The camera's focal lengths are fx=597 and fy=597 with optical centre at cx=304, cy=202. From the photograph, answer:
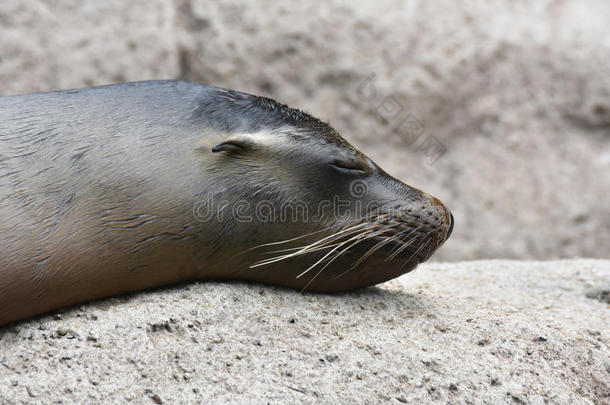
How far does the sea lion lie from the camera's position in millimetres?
2570

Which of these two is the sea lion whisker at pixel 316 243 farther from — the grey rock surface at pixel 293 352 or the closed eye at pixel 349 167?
the closed eye at pixel 349 167

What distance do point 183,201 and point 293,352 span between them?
860 mm

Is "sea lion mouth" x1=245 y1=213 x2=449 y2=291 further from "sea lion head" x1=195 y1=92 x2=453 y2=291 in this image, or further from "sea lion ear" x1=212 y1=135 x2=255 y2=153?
"sea lion ear" x1=212 y1=135 x2=255 y2=153

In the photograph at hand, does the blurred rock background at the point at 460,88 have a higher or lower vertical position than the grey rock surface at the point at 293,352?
higher

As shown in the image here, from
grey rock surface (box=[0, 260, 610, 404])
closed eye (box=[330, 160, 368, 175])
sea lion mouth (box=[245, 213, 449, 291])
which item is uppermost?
closed eye (box=[330, 160, 368, 175])

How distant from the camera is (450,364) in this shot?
8.09ft

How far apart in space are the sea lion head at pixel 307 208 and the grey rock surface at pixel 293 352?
16 centimetres

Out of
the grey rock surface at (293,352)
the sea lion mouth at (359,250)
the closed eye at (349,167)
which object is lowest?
the grey rock surface at (293,352)

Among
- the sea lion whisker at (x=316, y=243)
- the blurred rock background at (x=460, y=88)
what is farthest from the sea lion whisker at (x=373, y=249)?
the blurred rock background at (x=460, y=88)

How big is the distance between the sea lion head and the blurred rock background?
3.08m

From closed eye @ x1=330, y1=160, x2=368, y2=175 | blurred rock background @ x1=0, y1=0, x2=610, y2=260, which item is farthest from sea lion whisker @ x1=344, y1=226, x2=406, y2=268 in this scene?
blurred rock background @ x1=0, y1=0, x2=610, y2=260

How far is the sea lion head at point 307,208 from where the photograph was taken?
2859 mm

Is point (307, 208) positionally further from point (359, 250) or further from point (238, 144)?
point (238, 144)

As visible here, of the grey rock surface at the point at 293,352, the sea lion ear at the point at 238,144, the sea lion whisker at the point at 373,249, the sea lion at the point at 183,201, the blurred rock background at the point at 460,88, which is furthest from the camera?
the blurred rock background at the point at 460,88
